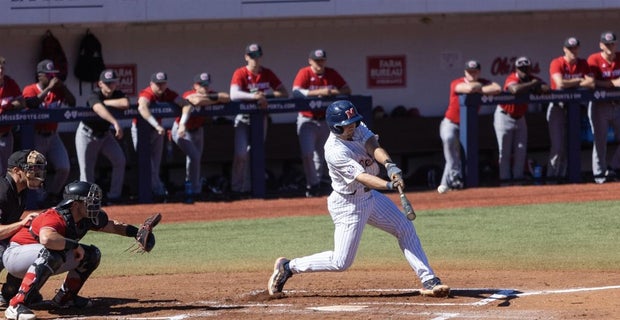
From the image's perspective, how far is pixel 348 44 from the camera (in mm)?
17328

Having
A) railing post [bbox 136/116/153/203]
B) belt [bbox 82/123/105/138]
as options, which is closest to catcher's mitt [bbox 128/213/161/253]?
belt [bbox 82/123/105/138]

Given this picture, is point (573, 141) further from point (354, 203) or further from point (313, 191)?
point (354, 203)

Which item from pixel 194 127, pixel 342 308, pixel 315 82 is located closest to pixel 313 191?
pixel 315 82

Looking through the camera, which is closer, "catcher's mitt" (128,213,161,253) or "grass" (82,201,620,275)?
"catcher's mitt" (128,213,161,253)

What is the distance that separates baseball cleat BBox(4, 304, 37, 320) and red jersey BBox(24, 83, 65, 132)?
619 centimetres

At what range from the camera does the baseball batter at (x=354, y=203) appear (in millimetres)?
8320

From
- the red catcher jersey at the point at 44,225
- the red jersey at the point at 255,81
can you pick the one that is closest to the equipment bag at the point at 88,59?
the red jersey at the point at 255,81

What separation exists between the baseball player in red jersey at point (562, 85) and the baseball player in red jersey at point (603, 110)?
0.19m

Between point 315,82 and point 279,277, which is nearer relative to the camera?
point 279,277

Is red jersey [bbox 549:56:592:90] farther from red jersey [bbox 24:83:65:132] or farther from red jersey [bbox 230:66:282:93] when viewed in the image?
red jersey [bbox 24:83:65:132]

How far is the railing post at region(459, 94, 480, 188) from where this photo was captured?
587 inches

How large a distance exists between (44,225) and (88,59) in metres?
8.25

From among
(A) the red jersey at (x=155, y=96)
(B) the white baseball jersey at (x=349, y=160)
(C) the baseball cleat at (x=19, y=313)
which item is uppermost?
(A) the red jersey at (x=155, y=96)

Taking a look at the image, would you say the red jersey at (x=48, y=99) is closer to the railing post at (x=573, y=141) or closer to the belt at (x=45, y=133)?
the belt at (x=45, y=133)
